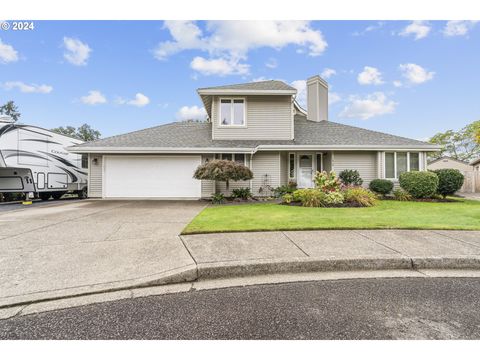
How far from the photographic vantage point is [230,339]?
1.81 m

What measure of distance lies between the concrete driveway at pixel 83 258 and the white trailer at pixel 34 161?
666cm

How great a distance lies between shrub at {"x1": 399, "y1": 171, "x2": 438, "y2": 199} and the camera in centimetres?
1005

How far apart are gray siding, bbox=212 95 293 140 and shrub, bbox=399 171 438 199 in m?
6.09

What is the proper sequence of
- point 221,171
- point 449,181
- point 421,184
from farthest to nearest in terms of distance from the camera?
1. point 449,181
2. point 421,184
3. point 221,171

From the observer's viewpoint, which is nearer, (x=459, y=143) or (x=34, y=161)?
(x=34, y=161)

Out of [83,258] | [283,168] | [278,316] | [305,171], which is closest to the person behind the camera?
[278,316]

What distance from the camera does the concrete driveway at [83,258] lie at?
8.62 feet

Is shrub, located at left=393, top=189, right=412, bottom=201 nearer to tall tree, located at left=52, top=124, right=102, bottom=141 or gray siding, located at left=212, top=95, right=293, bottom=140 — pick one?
gray siding, located at left=212, top=95, right=293, bottom=140

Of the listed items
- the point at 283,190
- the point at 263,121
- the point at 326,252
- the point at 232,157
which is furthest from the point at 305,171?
→ the point at 326,252

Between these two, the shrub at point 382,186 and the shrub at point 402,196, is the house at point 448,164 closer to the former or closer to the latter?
the shrub at point 382,186

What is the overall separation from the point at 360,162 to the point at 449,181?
3.78m

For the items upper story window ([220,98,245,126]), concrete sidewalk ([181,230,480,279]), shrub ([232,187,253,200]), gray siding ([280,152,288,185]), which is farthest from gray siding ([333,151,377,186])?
concrete sidewalk ([181,230,480,279])

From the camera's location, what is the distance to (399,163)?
12.1 meters

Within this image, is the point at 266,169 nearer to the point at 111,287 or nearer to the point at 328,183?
the point at 328,183
